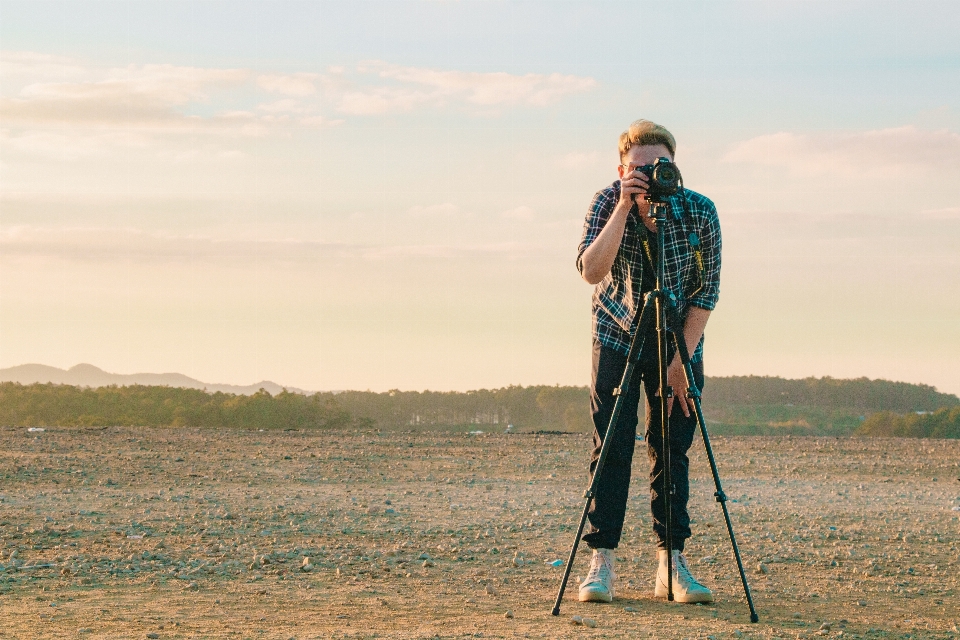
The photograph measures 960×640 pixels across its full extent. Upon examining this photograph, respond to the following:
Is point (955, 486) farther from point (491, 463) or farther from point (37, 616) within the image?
point (37, 616)

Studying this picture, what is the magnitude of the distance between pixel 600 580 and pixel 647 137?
2.21 metres

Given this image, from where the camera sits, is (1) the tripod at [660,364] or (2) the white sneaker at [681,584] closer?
(1) the tripod at [660,364]

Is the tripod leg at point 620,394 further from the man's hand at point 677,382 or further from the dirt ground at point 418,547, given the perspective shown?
the dirt ground at point 418,547

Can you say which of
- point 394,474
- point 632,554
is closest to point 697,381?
point 632,554

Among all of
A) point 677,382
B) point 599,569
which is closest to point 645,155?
point 677,382

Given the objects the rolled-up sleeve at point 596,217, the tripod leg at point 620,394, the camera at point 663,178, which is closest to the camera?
the camera at point 663,178

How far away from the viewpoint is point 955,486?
10.9 metres

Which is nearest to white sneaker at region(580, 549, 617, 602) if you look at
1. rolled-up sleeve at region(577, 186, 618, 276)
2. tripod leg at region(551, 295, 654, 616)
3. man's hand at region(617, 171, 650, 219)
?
tripod leg at region(551, 295, 654, 616)

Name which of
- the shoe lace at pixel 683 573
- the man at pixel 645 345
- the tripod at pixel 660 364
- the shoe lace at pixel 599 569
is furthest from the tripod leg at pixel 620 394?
the shoe lace at pixel 683 573

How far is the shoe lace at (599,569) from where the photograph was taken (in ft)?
17.0

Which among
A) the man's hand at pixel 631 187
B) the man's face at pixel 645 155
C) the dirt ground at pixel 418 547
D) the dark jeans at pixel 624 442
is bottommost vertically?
the dirt ground at pixel 418 547

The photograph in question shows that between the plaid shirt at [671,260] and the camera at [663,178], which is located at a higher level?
the camera at [663,178]

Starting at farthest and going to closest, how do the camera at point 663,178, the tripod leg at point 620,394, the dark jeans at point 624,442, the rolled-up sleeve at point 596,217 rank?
1. the dark jeans at point 624,442
2. the rolled-up sleeve at point 596,217
3. the tripod leg at point 620,394
4. the camera at point 663,178

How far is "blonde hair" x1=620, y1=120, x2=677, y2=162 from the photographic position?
16.4 feet
